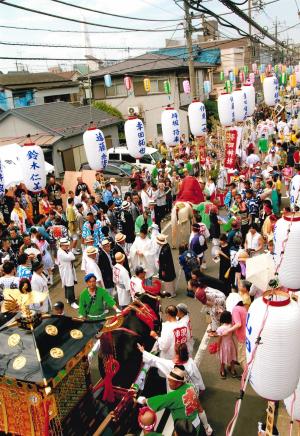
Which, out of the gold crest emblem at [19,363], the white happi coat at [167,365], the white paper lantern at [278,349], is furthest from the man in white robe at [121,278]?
the white paper lantern at [278,349]

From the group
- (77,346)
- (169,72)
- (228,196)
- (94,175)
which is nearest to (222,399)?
(77,346)

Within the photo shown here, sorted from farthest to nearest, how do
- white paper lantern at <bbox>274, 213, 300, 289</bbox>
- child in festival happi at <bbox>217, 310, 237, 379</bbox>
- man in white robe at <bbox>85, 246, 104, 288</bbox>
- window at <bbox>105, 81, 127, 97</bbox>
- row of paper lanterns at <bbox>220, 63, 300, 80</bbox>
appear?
1. row of paper lanterns at <bbox>220, 63, 300, 80</bbox>
2. window at <bbox>105, 81, 127, 97</bbox>
3. man in white robe at <bbox>85, 246, 104, 288</bbox>
4. child in festival happi at <bbox>217, 310, 237, 379</bbox>
5. white paper lantern at <bbox>274, 213, 300, 289</bbox>

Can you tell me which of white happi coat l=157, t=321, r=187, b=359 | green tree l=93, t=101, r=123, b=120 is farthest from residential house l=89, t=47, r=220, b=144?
white happi coat l=157, t=321, r=187, b=359

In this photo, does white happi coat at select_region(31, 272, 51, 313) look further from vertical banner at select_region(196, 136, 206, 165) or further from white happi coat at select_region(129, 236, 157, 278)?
vertical banner at select_region(196, 136, 206, 165)

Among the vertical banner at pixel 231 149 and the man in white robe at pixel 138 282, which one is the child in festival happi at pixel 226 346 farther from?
the vertical banner at pixel 231 149

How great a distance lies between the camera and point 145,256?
918cm

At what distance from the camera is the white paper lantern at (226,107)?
1611 centimetres

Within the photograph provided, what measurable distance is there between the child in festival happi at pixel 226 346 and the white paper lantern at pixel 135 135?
28.0 feet

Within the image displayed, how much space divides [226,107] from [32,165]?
8.60 metres

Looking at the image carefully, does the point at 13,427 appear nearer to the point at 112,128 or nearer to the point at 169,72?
the point at 112,128

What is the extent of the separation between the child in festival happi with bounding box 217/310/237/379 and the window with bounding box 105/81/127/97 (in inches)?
1140

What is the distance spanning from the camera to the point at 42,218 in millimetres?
11797

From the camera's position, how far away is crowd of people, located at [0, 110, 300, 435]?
577 cm

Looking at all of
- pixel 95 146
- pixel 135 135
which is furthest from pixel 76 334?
pixel 135 135
